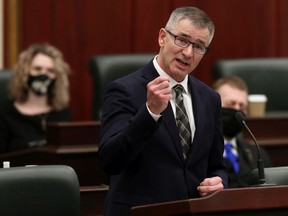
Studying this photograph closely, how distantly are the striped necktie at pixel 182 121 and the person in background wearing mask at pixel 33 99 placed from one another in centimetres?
223

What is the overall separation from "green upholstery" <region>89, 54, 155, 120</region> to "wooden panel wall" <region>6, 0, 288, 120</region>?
0.70 metres

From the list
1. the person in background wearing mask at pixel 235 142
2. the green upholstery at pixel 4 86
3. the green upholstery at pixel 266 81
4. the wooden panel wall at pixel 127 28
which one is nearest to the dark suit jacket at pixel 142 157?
the person in background wearing mask at pixel 235 142

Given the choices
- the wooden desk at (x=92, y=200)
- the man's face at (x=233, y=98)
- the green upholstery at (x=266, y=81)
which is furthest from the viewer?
the green upholstery at (x=266, y=81)

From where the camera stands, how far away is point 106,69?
5301mm

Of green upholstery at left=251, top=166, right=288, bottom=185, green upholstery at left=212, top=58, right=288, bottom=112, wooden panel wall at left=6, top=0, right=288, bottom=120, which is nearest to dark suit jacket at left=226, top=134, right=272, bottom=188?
green upholstery at left=212, top=58, right=288, bottom=112

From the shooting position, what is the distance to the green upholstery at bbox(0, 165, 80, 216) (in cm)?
290

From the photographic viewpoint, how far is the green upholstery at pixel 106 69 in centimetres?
530

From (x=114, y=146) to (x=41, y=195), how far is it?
35cm

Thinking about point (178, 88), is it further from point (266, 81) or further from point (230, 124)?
point (266, 81)

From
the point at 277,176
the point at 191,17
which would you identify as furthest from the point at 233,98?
the point at 191,17

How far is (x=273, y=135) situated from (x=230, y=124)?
645 mm

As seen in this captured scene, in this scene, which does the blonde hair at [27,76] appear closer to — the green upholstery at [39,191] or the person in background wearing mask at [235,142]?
the person in background wearing mask at [235,142]

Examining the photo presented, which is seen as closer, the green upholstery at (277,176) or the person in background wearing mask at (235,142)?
the green upholstery at (277,176)

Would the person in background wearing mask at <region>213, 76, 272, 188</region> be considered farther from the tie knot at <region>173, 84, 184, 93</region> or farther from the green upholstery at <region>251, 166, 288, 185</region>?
the tie knot at <region>173, 84, 184, 93</region>
